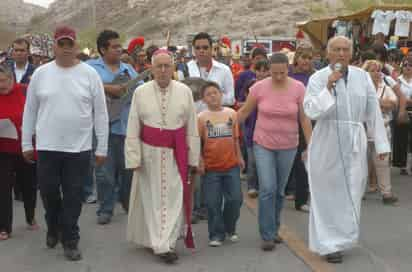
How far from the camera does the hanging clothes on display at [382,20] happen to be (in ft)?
57.4

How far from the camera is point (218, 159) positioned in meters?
7.38

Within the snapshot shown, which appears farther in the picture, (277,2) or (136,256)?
(277,2)

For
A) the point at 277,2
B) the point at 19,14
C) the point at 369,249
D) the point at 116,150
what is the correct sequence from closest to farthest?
the point at 369,249, the point at 116,150, the point at 277,2, the point at 19,14

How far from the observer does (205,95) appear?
7.43m

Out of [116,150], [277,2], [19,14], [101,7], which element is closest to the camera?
[116,150]

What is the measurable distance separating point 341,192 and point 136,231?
1973mm

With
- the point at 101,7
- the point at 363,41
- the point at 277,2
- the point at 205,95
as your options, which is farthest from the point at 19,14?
the point at 205,95

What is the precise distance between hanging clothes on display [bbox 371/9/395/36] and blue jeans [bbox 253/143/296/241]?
10.9 meters

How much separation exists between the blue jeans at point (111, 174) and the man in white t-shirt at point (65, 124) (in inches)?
59.6

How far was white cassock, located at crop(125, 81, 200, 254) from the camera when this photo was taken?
6938 millimetres

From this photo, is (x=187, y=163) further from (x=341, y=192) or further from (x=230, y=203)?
(x=341, y=192)

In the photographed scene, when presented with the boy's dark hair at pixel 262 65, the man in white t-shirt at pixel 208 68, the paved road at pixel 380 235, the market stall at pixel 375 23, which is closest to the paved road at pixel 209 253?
the paved road at pixel 380 235

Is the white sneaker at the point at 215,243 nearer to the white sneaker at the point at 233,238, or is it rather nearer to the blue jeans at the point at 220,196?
the blue jeans at the point at 220,196

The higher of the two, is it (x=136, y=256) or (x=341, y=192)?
(x=341, y=192)
